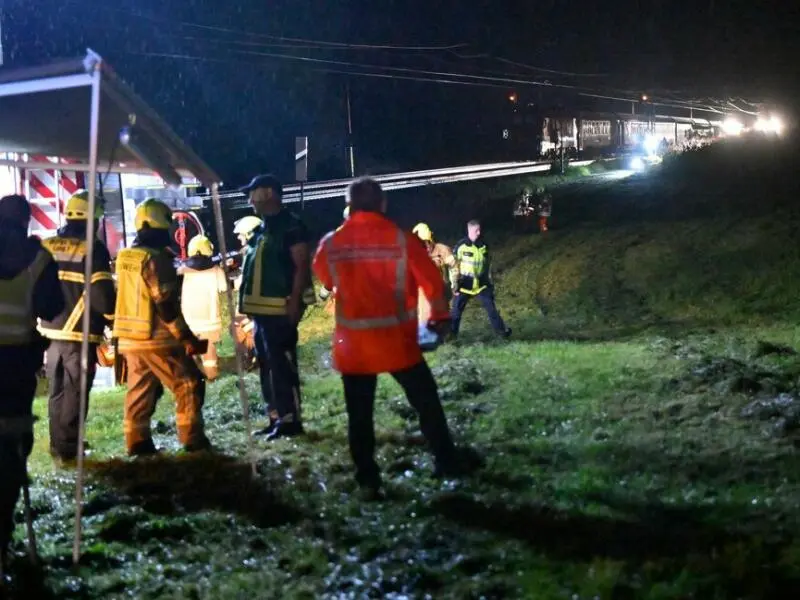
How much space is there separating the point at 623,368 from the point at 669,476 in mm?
4172

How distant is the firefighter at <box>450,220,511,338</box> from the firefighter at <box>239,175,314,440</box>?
21.9ft

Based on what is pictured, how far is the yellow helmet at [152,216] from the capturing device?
691 centimetres

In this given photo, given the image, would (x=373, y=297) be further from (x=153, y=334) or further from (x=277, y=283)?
(x=153, y=334)

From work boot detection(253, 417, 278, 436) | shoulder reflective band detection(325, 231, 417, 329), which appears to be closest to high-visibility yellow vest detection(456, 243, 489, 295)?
work boot detection(253, 417, 278, 436)

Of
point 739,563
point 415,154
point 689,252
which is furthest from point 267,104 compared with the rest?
point 739,563

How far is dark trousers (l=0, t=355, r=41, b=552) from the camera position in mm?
4746

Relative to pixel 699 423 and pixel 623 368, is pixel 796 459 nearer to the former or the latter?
pixel 699 423

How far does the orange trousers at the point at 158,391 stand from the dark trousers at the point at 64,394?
38 cm

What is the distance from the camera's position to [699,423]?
716 centimetres

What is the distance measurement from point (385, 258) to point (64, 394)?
3.15m

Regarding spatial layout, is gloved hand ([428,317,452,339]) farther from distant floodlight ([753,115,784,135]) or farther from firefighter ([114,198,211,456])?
distant floodlight ([753,115,784,135])

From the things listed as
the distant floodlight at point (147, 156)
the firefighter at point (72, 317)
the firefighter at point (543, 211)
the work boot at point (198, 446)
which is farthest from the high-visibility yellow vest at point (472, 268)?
the firefighter at point (543, 211)

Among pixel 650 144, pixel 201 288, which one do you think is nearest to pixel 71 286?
pixel 201 288

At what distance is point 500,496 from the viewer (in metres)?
5.55
